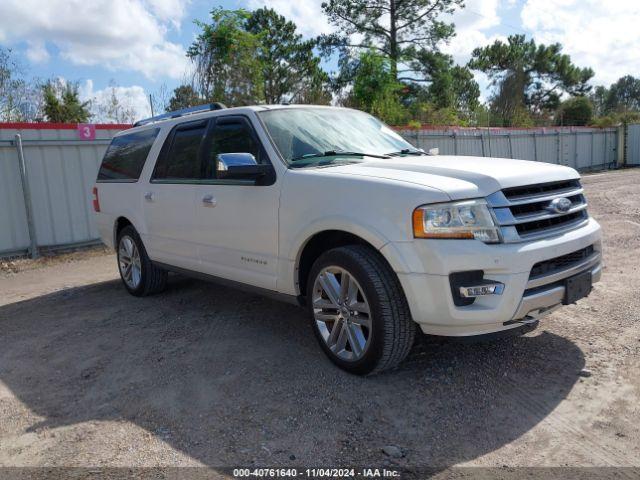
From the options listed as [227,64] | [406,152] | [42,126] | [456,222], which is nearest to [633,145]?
[227,64]

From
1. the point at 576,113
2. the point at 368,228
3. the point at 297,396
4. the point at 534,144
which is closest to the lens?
the point at 368,228

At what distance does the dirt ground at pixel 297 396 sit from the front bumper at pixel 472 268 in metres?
0.54

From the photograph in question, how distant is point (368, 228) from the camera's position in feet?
11.0

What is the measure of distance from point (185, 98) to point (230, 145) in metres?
15.9

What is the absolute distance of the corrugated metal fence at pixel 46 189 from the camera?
877 cm

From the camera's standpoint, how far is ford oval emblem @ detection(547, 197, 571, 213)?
3.43m

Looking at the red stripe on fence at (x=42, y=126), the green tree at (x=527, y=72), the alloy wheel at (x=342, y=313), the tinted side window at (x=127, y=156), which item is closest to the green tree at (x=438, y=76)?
the green tree at (x=527, y=72)

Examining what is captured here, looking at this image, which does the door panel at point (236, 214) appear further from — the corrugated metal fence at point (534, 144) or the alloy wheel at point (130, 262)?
the corrugated metal fence at point (534, 144)

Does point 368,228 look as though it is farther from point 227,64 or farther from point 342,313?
point 227,64

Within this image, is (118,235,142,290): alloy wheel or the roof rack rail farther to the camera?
(118,235,142,290): alloy wheel

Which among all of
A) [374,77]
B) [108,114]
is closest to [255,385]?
[374,77]

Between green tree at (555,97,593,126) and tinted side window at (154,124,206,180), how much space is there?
123ft

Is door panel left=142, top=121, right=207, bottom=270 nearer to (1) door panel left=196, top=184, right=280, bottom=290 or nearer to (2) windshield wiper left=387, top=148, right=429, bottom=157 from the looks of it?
(1) door panel left=196, top=184, right=280, bottom=290

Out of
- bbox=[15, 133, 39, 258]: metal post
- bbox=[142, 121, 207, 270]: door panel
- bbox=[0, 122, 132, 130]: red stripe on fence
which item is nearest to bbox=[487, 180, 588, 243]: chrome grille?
bbox=[142, 121, 207, 270]: door panel
